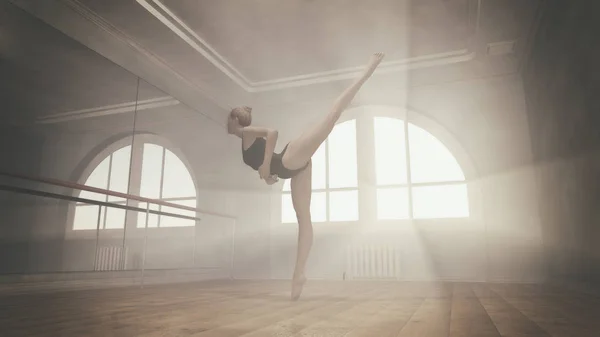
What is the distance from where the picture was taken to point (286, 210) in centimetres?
554

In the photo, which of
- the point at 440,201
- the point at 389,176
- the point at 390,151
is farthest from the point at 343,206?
the point at 440,201

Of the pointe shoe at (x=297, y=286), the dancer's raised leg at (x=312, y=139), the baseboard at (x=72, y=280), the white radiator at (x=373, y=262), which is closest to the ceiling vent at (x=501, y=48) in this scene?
the white radiator at (x=373, y=262)

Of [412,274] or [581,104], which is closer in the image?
[581,104]

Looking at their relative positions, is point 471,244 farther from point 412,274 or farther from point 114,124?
point 114,124

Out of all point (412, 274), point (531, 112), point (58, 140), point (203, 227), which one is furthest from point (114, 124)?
point (531, 112)

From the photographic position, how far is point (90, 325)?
126cm

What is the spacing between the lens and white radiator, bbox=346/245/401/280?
15.2ft

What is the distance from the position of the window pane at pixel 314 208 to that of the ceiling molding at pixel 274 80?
5.08 feet

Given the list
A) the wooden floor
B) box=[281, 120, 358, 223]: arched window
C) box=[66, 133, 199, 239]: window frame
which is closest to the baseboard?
the wooden floor

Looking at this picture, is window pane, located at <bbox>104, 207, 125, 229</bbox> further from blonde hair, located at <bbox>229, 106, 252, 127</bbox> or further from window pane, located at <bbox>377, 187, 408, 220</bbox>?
blonde hair, located at <bbox>229, 106, 252, 127</bbox>

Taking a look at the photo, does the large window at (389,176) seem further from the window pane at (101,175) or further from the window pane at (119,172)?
the window pane at (101,175)

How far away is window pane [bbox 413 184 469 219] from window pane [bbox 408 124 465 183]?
126 mm

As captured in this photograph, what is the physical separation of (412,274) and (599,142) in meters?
2.76

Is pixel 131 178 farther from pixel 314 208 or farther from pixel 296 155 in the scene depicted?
pixel 296 155
